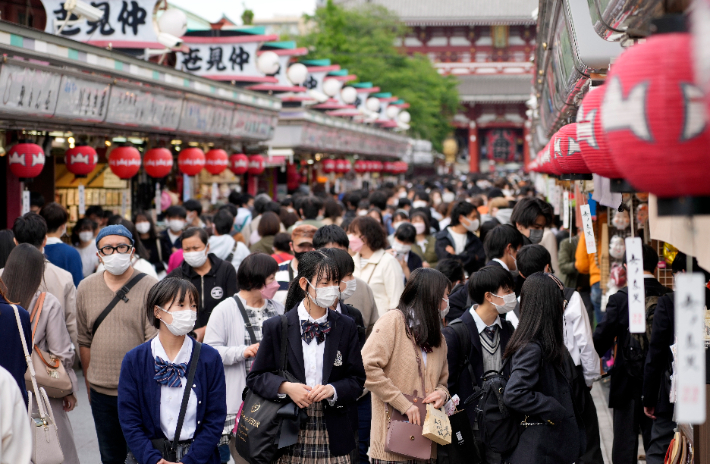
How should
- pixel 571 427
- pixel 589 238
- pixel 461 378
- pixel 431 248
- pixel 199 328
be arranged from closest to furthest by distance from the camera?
pixel 571 427 → pixel 461 378 → pixel 589 238 → pixel 199 328 → pixel 431 248

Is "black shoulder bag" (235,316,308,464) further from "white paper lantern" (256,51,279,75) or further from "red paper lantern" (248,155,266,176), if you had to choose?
"red paper lantern" (248,155,266,176)

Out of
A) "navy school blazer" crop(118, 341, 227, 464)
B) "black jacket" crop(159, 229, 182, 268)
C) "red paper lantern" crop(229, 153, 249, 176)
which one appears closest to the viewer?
"navy school blazer" crop(118, 341, 227, 464)

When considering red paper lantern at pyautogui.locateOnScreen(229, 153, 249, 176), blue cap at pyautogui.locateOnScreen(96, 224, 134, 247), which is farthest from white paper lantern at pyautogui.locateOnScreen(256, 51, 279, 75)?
blue cap at pyautogui.locateOnScreen(96, 224, 134, 247)

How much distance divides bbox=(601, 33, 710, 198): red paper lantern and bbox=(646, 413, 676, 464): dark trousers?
3793mm

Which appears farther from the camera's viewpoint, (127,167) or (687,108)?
(127,167)

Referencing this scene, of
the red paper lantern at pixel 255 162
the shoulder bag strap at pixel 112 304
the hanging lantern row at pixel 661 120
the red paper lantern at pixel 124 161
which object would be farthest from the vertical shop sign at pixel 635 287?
the red paper lantern at pixel 255 162

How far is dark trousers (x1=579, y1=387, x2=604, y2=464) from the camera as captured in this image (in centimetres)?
512

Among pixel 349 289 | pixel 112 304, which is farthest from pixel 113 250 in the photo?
pixel 349 289

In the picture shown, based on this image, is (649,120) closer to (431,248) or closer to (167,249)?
(431,248)

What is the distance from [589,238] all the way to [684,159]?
334cm

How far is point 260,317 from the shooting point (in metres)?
5.22

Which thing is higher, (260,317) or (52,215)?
(52,215)

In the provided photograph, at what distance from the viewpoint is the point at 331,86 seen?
915 inches

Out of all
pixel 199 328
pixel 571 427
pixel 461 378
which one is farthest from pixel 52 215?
pixel 571 427
